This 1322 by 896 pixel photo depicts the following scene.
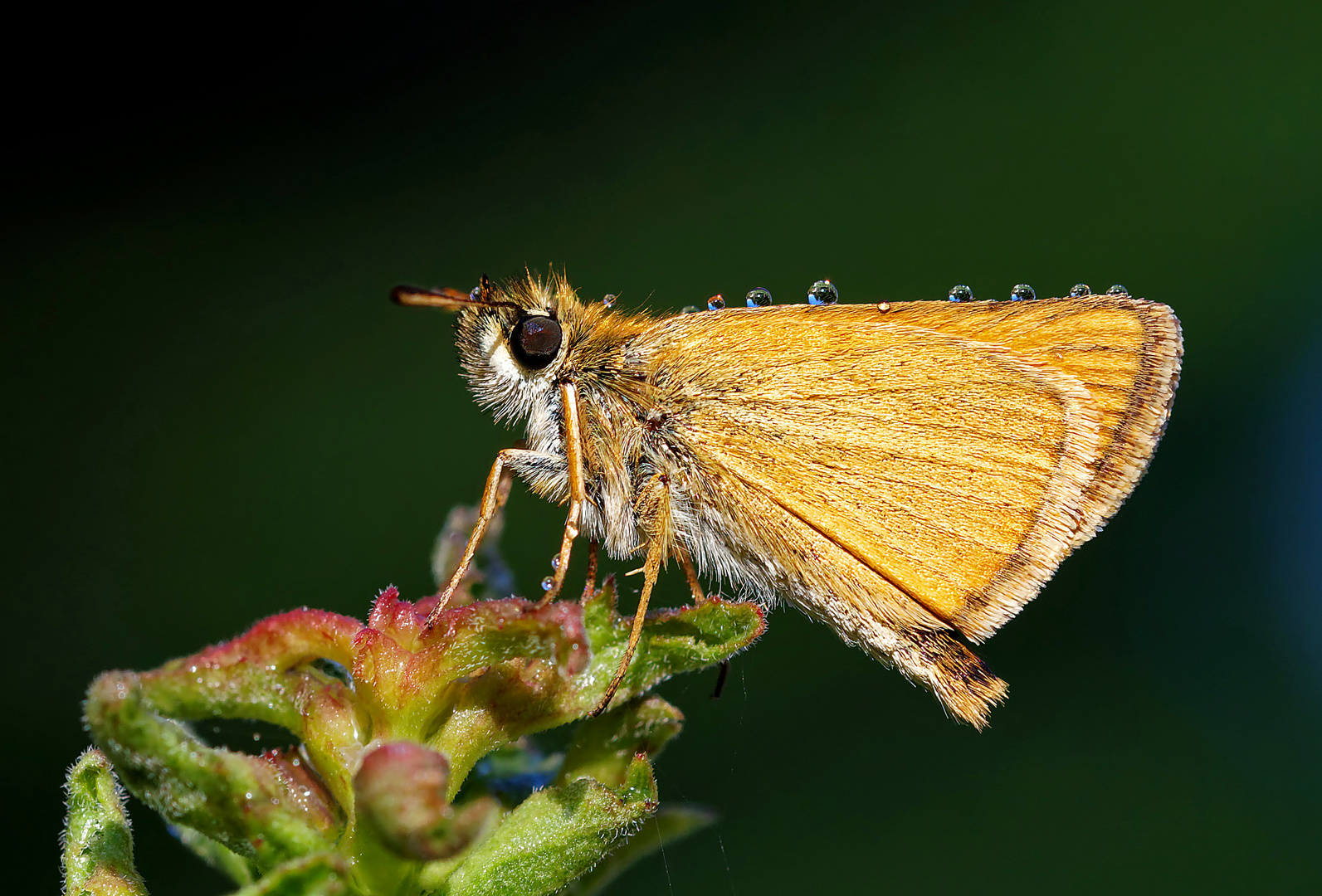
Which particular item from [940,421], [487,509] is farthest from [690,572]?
[940,421]

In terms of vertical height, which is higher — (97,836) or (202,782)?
(202,782)

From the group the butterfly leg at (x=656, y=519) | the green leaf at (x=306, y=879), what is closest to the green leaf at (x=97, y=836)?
the green leaf at (x=306, y=879)

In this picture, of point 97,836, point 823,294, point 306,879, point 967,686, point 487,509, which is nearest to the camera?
point 306,879

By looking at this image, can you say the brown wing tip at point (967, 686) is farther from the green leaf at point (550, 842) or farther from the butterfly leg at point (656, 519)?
the green leaf at point (550, 842)

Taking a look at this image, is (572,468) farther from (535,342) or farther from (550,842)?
(550,842)

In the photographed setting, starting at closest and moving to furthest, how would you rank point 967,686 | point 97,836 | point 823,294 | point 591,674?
point 97,836, point 591,674, point 967,686, point 823,294

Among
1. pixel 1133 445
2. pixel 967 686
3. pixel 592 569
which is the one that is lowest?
pixel 967 686
